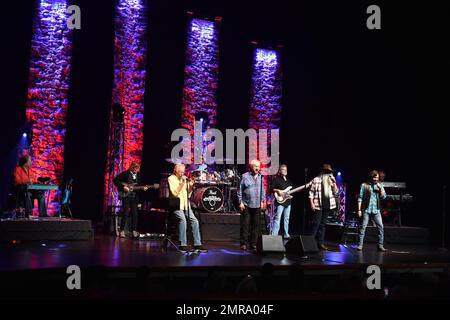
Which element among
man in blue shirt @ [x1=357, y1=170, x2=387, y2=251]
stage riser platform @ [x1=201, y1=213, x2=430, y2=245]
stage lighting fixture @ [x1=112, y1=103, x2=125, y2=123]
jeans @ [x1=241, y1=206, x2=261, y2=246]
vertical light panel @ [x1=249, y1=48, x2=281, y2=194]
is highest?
vertical light panel @ [x1=249, y1=48, x2=281, y2=194]

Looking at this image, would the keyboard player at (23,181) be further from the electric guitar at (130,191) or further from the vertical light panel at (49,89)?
the vertical light panel at (49,89)

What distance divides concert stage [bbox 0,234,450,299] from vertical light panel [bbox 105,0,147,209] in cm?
588

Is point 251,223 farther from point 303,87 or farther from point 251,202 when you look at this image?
point 303,87

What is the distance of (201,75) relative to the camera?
1638cm

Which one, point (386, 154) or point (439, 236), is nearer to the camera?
point (439, 236)

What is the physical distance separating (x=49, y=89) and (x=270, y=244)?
8.83 meters

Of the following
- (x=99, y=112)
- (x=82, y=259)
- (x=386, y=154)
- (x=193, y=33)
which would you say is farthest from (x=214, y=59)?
(x=82, y=259)

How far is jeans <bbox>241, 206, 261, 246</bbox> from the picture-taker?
30.7 ft

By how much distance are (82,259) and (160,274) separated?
1604 mm

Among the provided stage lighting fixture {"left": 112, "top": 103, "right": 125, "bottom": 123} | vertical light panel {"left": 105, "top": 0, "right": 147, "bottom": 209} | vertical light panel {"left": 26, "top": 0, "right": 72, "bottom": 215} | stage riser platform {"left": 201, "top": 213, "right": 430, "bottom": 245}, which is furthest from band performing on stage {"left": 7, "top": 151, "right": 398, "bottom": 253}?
vertical light panel {"left": 105, "top": 0, "right": 147, "bottom": 209}

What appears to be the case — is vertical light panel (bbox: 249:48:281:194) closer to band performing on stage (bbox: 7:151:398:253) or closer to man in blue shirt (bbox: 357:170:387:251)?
band performing on stage (bbox: 7:151:398:253)

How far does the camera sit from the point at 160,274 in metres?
6.05
